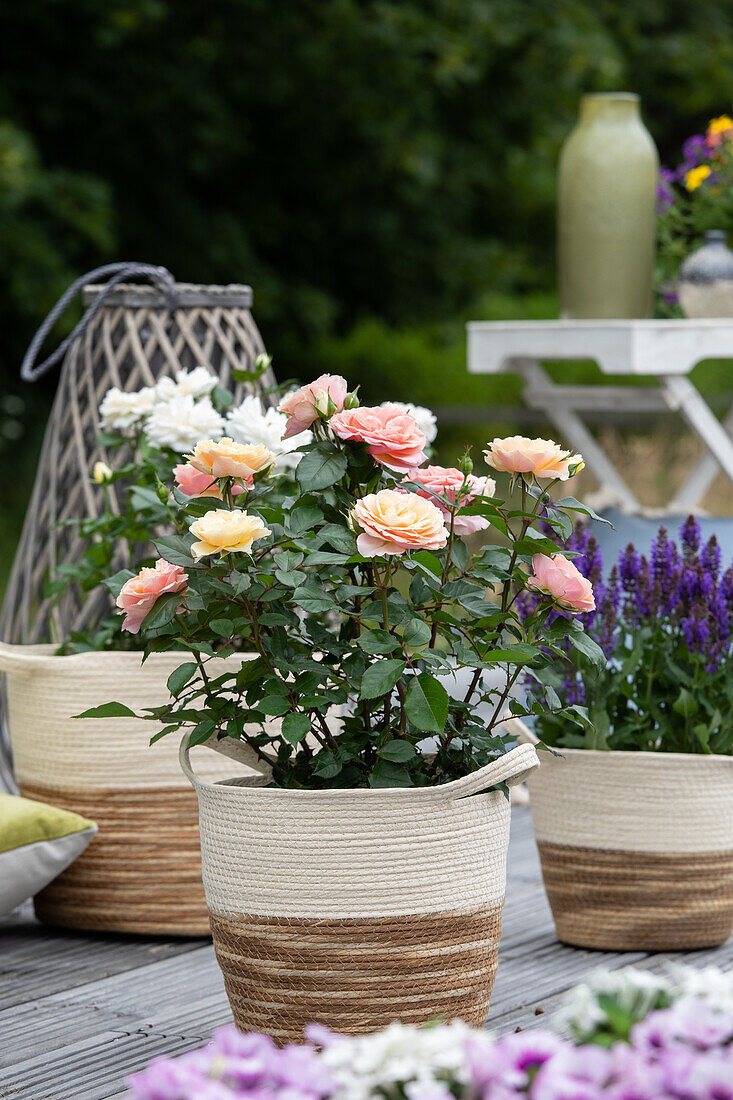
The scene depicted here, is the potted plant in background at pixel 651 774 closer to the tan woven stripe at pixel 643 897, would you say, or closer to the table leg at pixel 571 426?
the tan woven stripe at pixel 643 897

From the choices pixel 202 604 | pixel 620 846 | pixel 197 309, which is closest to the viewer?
pixel 202 604

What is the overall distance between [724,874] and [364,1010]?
684 millimetres

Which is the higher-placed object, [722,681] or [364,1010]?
[722,681]

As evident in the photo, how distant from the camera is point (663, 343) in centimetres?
275

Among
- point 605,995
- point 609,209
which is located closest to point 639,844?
point 605,995

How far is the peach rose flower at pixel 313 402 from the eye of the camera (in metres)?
1.27

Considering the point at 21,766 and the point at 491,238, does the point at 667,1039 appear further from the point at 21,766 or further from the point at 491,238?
the point at 491,238

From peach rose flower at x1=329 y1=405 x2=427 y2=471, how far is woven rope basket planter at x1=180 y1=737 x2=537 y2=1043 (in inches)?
11.6

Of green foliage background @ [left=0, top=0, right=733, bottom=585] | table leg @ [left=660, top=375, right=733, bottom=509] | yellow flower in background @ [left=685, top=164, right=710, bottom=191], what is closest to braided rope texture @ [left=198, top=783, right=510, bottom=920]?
table leg @ [left=660, top=375, right=733, bottom=509]

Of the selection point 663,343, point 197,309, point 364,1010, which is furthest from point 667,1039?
point 663,343

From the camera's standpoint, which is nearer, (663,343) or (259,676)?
(259,676)

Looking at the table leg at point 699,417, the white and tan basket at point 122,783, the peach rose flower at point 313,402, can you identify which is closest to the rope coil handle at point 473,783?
the peach rose flower at point 313,402

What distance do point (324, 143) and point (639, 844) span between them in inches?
305

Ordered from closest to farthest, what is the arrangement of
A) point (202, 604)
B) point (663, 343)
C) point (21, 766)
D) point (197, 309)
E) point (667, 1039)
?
point (667, 1039) < point (202, 604) < point (21, 766) < point (197, 309) < point (663, 343)
